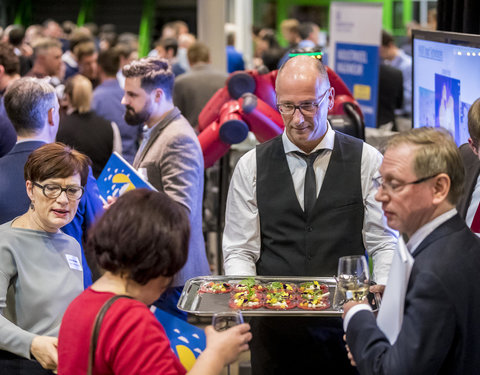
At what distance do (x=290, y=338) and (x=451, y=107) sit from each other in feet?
4.59

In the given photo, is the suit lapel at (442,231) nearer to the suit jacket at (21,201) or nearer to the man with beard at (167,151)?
the suit jacket at (21,201)

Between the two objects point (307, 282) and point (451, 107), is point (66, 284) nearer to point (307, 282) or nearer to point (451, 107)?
point (307, 282)

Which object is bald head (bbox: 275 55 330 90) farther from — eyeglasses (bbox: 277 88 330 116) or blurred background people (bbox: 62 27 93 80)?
blurred background people (bbox: 62 27 93 80)

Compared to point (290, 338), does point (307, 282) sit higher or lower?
higher

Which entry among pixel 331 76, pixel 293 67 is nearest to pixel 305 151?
pixel 293 67

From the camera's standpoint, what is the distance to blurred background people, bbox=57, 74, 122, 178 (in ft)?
16.3

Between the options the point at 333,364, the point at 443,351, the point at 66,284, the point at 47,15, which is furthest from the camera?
the point at 47,15

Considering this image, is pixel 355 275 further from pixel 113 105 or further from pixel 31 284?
pixel 113 105

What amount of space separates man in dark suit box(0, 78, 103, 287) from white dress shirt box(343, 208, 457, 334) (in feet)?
4.46

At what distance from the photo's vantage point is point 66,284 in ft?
8.46

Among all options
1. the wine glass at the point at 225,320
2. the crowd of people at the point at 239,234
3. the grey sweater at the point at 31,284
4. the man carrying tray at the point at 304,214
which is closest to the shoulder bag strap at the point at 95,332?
the crowd of people at the point at 239,234

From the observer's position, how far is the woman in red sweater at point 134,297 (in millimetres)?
1666

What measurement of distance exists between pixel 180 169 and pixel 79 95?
5.56 feet

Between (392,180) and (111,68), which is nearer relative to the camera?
(392,180)
